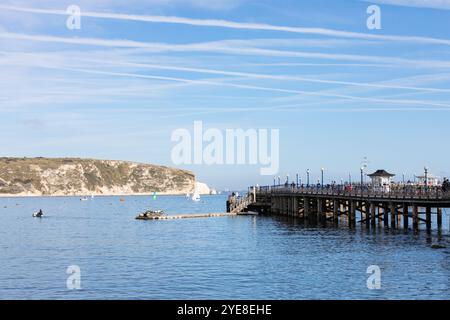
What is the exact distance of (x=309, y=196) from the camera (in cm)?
10288

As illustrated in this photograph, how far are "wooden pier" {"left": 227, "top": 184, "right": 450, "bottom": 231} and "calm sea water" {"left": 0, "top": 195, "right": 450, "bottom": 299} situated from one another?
3526 millimetres

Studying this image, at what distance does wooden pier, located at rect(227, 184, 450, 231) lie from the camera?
244 feet

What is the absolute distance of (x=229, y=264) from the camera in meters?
53.2

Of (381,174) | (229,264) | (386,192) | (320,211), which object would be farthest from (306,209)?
(229,264)

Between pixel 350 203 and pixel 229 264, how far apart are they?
38884 mm

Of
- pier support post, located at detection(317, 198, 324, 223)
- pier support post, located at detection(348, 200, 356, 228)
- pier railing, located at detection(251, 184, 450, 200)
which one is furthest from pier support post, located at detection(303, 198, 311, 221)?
pier support post, located at detection(348, 200, 356, 228)

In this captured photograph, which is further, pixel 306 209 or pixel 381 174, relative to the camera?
pixel 306 209

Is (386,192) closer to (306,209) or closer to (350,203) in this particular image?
(350,203)

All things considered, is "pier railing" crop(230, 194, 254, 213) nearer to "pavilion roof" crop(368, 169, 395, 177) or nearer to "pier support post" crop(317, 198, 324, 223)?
"pier support post" crop(317, 198, 324, 223)

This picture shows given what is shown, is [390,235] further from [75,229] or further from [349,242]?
[75,229]

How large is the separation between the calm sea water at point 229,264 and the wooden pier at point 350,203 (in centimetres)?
353

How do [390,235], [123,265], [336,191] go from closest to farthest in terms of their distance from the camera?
[123,265]
[390,235]
[336,191]
